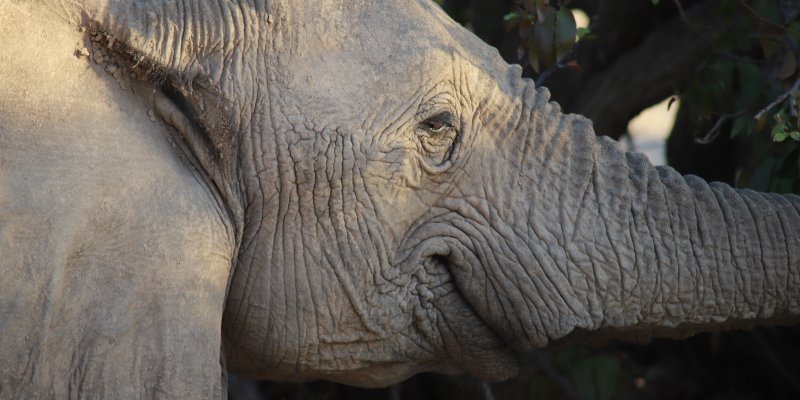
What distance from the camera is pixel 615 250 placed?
10.6 ft

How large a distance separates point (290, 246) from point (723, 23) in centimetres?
270

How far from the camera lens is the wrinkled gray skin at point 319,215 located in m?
2.70

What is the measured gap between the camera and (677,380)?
6.75 m

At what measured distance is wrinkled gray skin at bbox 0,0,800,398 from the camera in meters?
2.70

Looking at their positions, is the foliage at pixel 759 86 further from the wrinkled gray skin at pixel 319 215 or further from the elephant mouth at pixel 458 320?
the elephant mouth at pixel 458 320

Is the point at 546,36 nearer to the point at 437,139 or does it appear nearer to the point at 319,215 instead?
the point at 437,139

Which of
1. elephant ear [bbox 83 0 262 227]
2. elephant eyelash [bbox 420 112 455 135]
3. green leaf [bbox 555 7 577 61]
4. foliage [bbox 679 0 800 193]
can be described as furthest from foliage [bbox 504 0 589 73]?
elephant ear [bbox 83 0 262 227]

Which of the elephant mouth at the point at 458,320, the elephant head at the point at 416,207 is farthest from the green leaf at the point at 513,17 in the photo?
the elephant mouth at the point at 458,320

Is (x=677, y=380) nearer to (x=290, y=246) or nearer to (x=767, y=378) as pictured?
(x=767, y=378)

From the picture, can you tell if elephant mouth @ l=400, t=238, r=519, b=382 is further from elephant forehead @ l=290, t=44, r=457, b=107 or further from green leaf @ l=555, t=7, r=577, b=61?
green leaf @ l=555, t=7, r=577, b=61

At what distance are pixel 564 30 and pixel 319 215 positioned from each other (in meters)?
1.22

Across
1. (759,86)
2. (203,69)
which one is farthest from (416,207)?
(759,86)

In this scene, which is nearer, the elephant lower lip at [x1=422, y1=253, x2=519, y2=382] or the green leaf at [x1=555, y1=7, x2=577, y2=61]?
the elephant lower lip at [x1=422, y1=253, x2=519, y2=382]

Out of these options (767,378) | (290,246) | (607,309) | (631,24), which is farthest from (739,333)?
(290,246)
